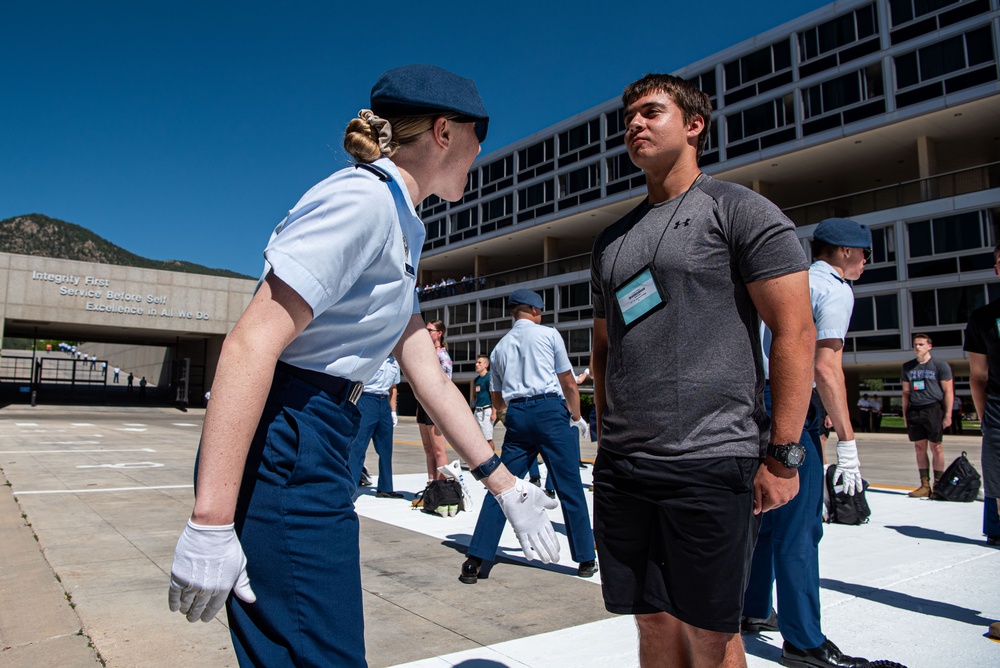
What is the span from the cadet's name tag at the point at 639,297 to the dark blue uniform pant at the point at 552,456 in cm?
248

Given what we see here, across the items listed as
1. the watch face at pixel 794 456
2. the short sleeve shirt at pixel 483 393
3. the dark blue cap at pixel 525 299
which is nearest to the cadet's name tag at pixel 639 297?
the watch face at pixel 794 456

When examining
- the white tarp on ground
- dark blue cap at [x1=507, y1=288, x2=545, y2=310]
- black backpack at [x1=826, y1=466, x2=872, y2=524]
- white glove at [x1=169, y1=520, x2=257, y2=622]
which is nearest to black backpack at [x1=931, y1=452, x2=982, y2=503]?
the white tarp on ground

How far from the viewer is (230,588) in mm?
1419

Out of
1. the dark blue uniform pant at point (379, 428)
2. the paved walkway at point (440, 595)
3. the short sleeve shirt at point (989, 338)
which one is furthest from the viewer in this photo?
the dark blue uniform pant at point (379, 428)

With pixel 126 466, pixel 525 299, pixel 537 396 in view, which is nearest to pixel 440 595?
pixel 537 396

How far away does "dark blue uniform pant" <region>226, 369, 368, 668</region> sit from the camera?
147 centimetres

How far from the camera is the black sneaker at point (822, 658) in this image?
3.00 meters

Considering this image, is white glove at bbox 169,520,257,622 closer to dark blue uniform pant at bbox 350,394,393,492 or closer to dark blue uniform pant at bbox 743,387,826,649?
dark blue uniform pant at bbox 743,387,826,649

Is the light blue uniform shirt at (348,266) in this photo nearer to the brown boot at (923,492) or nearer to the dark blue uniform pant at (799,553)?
the dark blue uniform pant at (799,553)

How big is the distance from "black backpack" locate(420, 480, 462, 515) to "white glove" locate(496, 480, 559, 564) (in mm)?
4798

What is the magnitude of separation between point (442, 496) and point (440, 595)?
9.01ft

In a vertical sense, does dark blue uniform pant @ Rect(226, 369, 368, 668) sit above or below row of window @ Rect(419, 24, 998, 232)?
below

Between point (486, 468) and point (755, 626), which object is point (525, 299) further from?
point (486, 468)

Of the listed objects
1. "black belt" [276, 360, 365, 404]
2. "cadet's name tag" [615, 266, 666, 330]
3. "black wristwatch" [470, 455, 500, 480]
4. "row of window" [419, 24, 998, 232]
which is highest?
"row of window" [419, 24, 998, 232]
